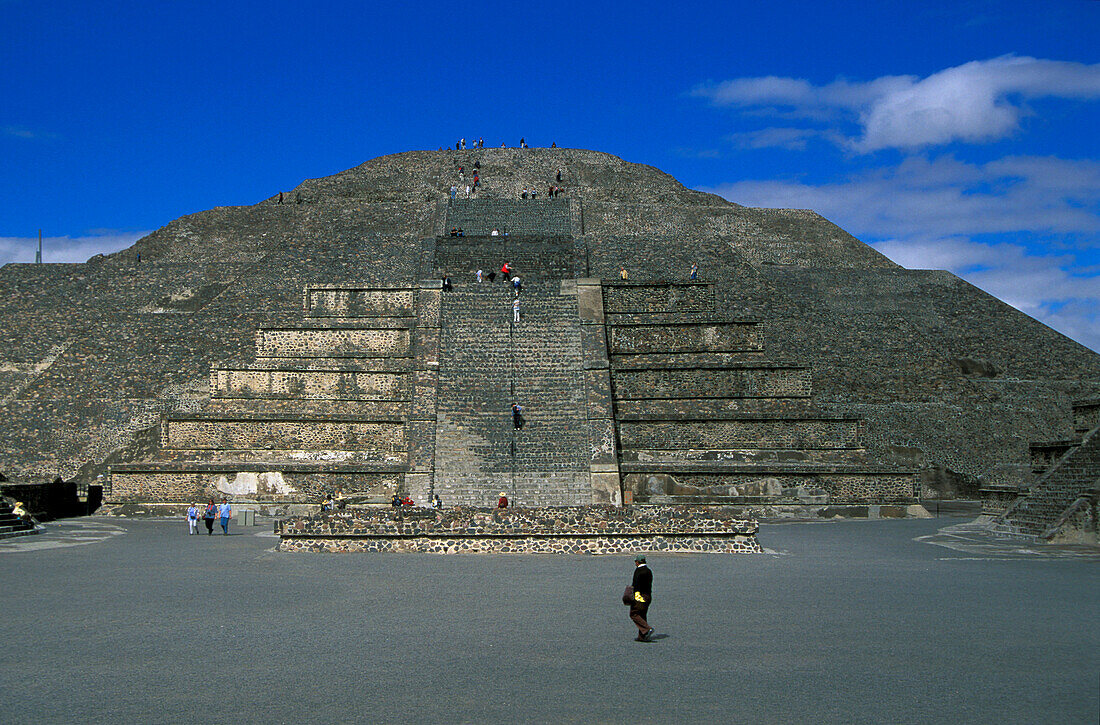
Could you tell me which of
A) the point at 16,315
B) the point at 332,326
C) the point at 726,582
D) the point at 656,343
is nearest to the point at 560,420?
the point at 656,343

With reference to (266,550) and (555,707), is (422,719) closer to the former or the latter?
(555,707)

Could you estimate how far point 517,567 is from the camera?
12211mm

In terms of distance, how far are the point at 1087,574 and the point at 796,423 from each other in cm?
965

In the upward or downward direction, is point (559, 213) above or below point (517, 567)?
above

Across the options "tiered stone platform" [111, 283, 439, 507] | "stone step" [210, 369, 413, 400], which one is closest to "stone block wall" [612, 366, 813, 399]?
"tiered stone platform" [111, 283, 439, 507]

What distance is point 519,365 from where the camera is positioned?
21.7 m

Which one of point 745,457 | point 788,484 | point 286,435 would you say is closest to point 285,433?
point 286,435

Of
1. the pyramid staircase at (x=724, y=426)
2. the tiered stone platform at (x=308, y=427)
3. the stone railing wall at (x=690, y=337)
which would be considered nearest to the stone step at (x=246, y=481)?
the tiered stone platform at (x=308, y=427)

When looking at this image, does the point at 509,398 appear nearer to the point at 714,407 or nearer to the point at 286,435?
the point at 714,407

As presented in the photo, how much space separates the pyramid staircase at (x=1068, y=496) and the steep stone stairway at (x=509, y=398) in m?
7.11

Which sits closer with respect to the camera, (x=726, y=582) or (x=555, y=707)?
(x=555, y=707)

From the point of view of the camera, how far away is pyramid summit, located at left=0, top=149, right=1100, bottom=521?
19.8 metres

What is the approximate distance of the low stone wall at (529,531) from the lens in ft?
44.1

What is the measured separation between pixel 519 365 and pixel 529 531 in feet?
27.8
